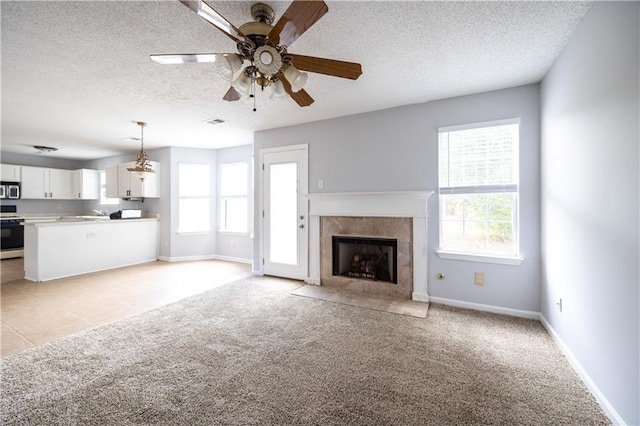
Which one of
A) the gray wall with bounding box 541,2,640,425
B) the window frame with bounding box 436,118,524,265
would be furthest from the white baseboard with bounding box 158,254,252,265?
the gray wall with bounding box 541,2,640,425

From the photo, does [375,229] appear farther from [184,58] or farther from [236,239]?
[236,239]

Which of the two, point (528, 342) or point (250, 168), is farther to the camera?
point (250, 168)

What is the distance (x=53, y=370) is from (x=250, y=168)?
164 inches

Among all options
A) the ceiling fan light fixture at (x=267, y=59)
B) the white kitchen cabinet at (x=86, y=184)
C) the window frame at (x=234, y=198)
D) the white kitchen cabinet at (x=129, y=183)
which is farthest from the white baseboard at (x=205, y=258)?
the ceiling fan light fixture at (x=267, y=59)

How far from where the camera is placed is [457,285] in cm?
309

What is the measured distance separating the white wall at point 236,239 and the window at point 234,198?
0.11 m

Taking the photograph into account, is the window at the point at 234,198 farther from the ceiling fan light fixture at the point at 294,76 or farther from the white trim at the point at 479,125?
the ceiling fan light fixture at the point at 294,76

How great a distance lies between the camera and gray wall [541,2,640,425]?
1375mm

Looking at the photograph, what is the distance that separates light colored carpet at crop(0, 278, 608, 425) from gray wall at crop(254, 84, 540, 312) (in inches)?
Result: 15.3

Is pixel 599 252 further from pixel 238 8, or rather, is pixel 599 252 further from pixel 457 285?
pixel 238 8

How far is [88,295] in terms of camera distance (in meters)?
3.50

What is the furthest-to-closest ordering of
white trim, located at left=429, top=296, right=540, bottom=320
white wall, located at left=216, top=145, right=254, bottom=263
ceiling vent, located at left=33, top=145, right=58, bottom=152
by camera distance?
ceiling vent, located at left=33, top=145, right=58, bottom=152 → white wall, located at left=216, top=145, right=254, bottom=263 → white trim, located at left=429, top=296, right=540, bottom=320

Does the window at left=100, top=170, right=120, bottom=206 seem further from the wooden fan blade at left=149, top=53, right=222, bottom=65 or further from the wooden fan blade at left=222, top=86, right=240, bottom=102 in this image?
the wooden fan blade at left=149, top=53, right=222, bottom=65

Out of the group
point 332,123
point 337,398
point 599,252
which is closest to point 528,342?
point 599,252
